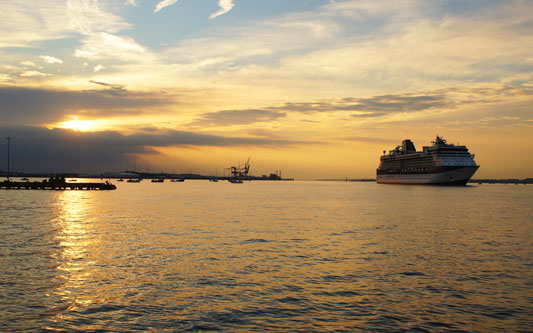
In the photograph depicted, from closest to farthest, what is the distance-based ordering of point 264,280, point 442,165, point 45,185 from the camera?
1. point 264,280
2. point 45,185
3. point 442,165

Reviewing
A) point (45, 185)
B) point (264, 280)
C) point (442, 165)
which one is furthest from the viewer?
point (442, 165)

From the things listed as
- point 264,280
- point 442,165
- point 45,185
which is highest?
point 442,165

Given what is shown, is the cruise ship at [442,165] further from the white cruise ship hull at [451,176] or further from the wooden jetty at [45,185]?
the wooden jetty at [45,185]

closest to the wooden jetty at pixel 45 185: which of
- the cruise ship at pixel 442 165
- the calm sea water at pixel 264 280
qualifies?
the calm sea water at pixel 264 280

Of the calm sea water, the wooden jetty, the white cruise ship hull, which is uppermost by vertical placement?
the white cruise ship hull

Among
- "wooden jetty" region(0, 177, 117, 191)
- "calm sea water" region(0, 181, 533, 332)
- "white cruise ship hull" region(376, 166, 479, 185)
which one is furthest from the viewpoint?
"white cruise ship hull" region(376, 166, 479, 185)

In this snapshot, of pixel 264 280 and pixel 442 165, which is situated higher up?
pixel 442 165

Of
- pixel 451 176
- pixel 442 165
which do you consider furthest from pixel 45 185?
pixel 451 176

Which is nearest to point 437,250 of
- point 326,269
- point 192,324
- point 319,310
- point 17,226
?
point 326,269

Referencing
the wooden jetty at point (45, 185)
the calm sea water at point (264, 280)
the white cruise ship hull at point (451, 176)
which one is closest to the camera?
the calm sea water at point (264, 280)

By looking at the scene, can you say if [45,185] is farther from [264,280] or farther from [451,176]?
[451,176]

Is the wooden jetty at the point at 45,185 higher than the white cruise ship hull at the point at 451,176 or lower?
lower

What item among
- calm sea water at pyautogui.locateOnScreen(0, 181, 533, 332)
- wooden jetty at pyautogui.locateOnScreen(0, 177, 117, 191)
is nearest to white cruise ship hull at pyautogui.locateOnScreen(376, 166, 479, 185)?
wooden jetty at pyautogui.locateOnScreen(0, 177, 117, 191)

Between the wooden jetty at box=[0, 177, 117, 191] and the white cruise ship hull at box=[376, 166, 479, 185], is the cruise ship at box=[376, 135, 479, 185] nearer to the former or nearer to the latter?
the white cruise ship hull at box=[376, 166, 479, 185]
